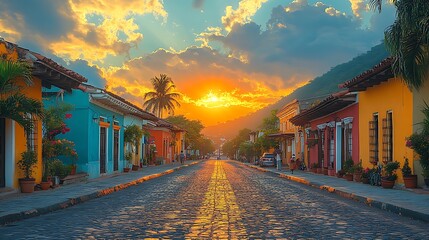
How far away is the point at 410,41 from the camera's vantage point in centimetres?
1594

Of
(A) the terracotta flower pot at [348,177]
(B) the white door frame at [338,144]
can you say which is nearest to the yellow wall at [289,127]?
(B) the white door frame at [338,144]

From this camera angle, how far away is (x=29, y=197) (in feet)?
47.0

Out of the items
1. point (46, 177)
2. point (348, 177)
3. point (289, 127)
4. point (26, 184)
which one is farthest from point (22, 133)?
point (289, 127)

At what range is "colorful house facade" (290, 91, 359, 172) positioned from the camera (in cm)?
2523

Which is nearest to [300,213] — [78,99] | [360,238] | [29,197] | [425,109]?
[360,238]

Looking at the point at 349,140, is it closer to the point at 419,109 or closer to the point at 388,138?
the point at 388,138

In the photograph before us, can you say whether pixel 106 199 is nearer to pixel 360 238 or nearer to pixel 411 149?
pixel 360 238

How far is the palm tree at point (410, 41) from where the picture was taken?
47.7ft

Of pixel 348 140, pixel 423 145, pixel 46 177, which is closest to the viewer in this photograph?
pixel 423 145

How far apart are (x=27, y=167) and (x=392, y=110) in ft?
44.6

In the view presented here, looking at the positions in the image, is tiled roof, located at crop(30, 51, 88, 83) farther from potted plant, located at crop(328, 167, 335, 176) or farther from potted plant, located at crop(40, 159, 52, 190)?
potted plant, located at crop(328, 167, 335, 176)

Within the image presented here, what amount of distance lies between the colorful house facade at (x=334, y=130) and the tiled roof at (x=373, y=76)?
75.3 inches

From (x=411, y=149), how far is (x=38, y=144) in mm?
13073

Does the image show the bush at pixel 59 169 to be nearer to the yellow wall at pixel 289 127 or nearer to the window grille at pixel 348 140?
the window grille at pixel 348 140
